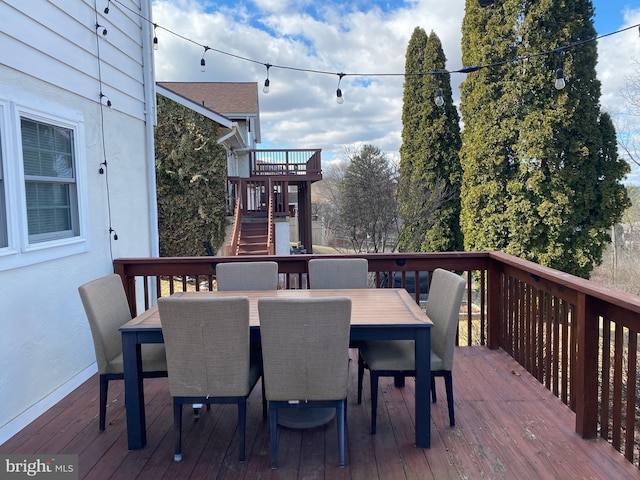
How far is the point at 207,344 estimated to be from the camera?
1948 mm

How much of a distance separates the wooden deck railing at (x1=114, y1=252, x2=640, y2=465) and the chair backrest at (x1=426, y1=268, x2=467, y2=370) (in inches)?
24.4

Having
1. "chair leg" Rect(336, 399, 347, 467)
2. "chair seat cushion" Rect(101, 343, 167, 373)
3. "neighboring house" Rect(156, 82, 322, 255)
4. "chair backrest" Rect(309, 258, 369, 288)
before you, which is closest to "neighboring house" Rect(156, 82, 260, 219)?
"neighboring house" Rect(156, 82, 322, 255)

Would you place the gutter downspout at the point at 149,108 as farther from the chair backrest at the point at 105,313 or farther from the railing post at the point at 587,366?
the railing post at the point at 587,366

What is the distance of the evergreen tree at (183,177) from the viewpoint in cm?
966

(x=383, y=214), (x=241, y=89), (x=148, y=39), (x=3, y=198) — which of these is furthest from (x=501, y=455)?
(x=241, y=89)

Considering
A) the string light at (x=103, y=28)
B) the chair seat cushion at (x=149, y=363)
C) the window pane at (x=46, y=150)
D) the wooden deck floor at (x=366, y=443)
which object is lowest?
the wooden deck floor at (x=366, y=443)

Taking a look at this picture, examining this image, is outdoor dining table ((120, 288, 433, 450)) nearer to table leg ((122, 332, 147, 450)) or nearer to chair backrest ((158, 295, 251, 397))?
table leg ((122, 332, 147, 450))

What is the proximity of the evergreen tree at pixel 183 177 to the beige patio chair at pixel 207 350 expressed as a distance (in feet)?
26.5

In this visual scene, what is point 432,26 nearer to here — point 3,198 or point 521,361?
point 521,361

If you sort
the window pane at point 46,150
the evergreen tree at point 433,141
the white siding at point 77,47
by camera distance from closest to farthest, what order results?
the white siding at point 77,47, the window pane at point 46,150, the evergreen tree at point 433,141

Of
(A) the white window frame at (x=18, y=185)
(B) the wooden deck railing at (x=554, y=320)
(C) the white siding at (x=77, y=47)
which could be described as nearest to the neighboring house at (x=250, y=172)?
(C) the white siding at (x=77, y=47)

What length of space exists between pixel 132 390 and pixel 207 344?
554mm

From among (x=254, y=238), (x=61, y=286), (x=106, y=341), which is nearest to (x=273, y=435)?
(x=106, y=341)

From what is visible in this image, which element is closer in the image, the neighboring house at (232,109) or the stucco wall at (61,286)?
the stucco wall at (61,286)
